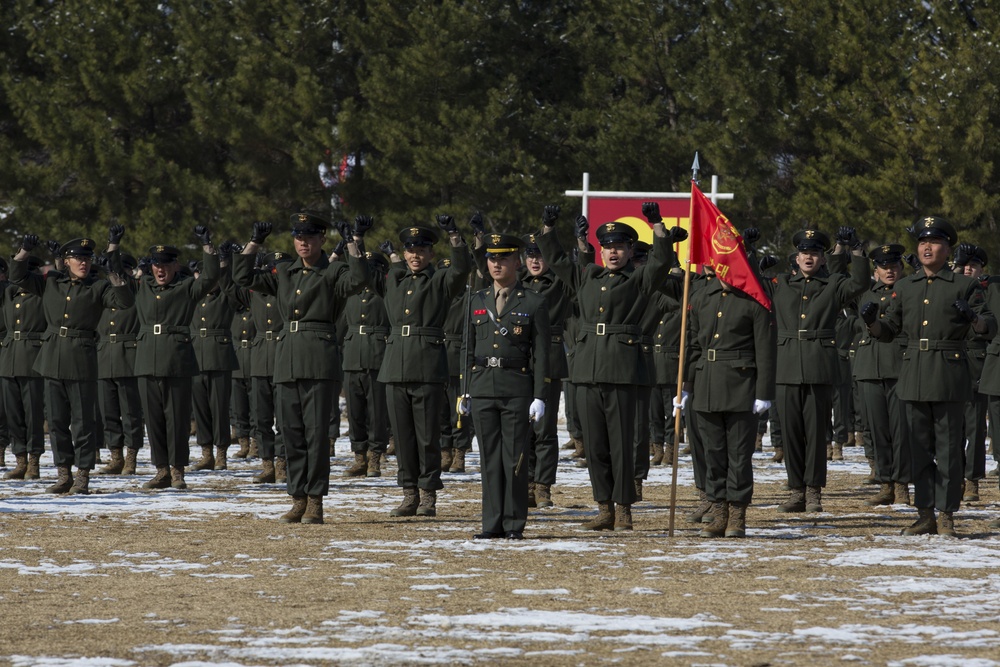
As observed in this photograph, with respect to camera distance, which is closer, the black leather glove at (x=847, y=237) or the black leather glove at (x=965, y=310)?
the black leather glove at (x=965, y=310)

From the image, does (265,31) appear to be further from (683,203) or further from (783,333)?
(783,333)

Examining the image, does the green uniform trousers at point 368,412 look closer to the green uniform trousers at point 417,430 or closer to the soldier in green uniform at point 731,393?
the green uniform trousers at point 417,430

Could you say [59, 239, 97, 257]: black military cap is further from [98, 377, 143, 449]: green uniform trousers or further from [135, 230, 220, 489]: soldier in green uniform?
[98, 377, 143, 449]: green uniform trousers

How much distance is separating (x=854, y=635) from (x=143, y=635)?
10.2 feet

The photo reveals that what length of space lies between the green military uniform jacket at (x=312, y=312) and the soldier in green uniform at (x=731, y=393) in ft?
8.11

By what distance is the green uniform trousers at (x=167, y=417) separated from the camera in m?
15.4

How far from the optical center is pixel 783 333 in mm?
13797

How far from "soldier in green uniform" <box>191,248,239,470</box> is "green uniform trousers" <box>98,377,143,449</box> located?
2.88ft

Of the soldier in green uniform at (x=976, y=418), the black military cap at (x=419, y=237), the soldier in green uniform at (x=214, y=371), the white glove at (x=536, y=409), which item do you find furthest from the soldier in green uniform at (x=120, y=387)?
the soldier in green uniform at (x=976, y=418)

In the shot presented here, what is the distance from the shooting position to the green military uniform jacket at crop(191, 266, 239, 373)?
18391mm

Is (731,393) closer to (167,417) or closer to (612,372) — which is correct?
(612,372)

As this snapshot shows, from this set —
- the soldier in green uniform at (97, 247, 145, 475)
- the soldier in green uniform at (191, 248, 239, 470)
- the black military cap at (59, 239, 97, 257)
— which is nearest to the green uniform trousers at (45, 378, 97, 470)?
the black military cap at (59, 239, 97, 257)

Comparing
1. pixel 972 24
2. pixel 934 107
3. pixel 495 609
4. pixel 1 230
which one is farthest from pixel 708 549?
pixel 1 230

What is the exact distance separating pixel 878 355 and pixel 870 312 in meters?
2.91
